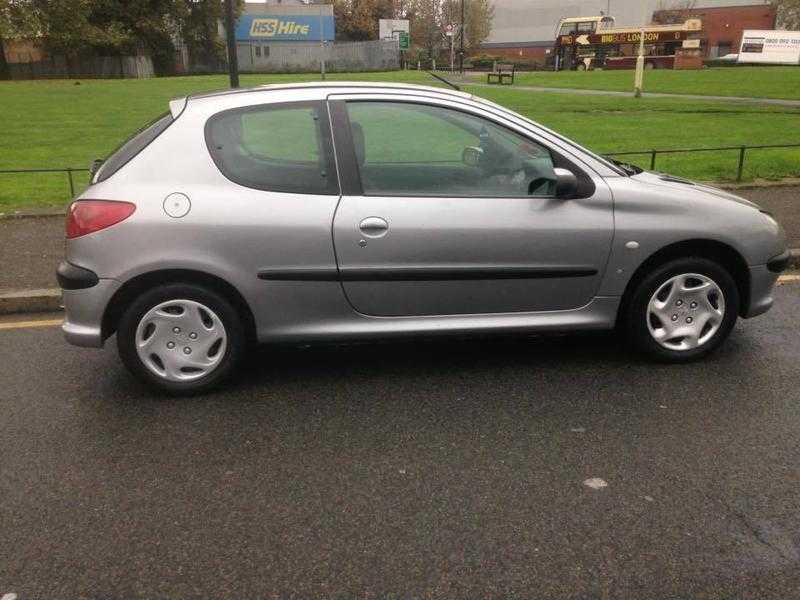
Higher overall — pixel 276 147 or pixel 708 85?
pixel 276 147

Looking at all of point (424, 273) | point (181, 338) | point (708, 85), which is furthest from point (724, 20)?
point (181, 338)

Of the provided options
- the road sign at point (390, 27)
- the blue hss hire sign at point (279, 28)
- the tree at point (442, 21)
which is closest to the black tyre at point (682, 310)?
the road sign at point (390, 27)

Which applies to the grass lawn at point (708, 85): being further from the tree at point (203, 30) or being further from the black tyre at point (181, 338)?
the tree at point (203, 30)

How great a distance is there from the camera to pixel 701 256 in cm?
445

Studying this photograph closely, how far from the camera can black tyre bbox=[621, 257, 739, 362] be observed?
438cm

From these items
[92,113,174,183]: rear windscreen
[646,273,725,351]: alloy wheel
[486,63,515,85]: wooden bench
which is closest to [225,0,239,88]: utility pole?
[92,113,174,183]: rear windscreen

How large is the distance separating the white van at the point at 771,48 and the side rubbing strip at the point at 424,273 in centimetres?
5745

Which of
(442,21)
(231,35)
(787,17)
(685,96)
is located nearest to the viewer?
(231,35)

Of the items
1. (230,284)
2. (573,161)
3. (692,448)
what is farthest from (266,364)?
(692,448)

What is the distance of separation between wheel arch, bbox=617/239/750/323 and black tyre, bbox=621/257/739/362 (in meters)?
0.04

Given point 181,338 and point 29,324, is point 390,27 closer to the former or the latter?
point 29,324

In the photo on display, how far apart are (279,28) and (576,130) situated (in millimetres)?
61758

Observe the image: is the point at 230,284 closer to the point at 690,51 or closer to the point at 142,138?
the point at 142,138

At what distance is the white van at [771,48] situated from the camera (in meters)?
53.3
